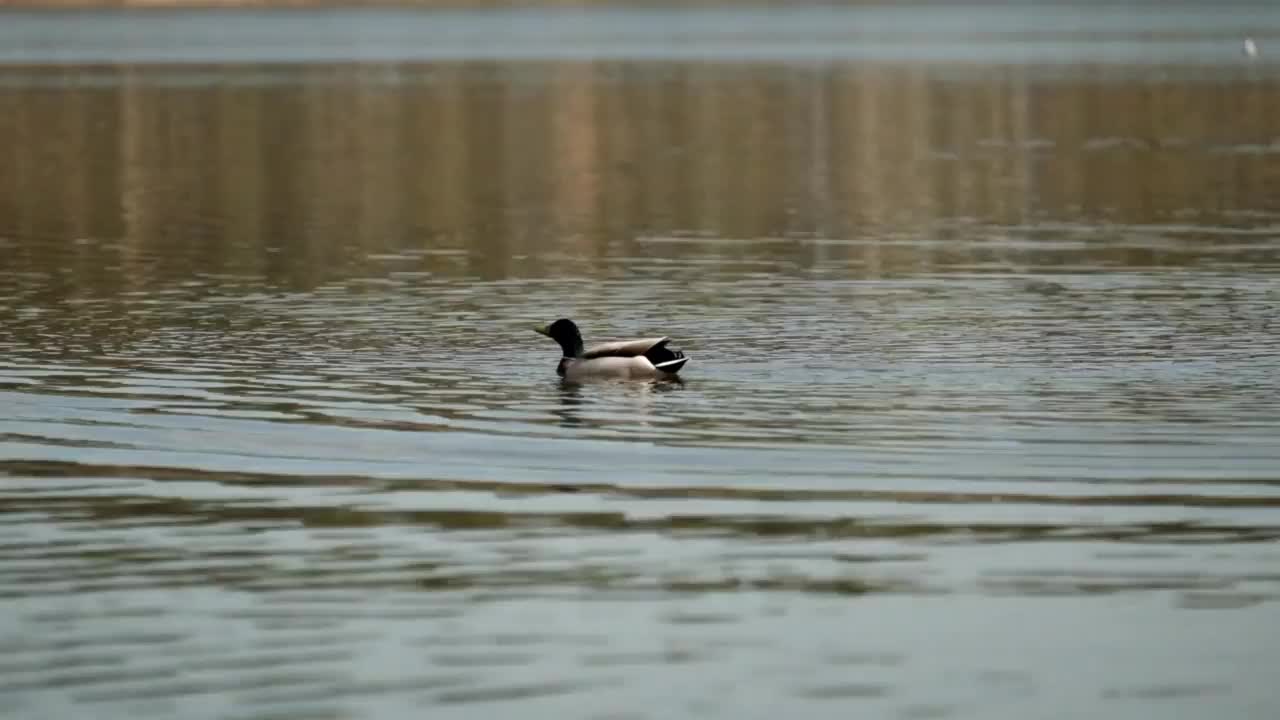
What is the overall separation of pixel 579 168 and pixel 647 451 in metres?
38.9

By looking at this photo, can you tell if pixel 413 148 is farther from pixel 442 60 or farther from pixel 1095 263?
pixel 442 60

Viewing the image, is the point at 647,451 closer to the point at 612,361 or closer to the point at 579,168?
the point at 612,361

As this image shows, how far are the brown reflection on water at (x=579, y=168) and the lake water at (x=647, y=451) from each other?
0.97 ft

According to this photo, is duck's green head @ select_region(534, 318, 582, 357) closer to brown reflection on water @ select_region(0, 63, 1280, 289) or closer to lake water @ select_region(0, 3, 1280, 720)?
lake water @ select_region(0, 3, 1280, 720)

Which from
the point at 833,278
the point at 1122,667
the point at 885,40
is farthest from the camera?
the point at 885,40

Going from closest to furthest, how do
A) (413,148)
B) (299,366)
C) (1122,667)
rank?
A: 1. (1122,667)
2. (299,366)
3. (413,148)

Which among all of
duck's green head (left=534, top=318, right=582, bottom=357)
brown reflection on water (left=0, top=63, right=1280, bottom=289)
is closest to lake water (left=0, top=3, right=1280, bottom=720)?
brown reflection on water (left=0, top=63, right=1280, bottom=289)

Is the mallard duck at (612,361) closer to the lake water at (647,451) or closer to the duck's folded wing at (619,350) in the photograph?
the duck's folded wing at (619,350)

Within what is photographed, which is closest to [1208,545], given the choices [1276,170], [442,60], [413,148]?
[1276,170]

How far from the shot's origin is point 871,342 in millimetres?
28047

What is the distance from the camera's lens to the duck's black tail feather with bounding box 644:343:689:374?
2491 cm

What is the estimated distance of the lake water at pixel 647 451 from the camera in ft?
47.5

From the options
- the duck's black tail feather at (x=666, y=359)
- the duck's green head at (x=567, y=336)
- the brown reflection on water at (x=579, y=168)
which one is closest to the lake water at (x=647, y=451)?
the duck's black tail feather at (x=666, y=359)

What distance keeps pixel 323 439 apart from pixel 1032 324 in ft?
32.3
